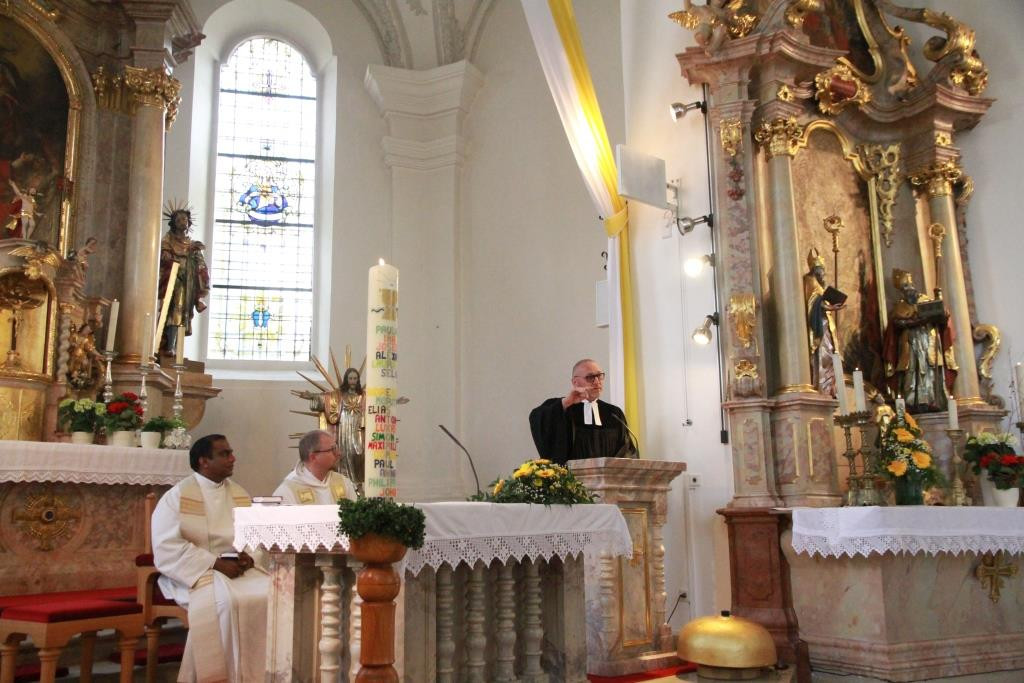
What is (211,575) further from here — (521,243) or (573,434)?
(521,243)

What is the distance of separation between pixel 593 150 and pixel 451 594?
455 cm

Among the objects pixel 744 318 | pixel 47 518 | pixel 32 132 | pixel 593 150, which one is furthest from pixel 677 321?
pixel 32 132

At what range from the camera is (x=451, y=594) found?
4109mm

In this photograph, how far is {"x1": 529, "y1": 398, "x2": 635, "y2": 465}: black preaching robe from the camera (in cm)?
645

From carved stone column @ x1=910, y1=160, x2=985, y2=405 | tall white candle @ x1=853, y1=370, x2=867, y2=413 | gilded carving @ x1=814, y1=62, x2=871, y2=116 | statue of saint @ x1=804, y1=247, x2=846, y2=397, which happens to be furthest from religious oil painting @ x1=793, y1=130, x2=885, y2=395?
tall white candle @ x1=853, y1=370, x2=867, y2=413

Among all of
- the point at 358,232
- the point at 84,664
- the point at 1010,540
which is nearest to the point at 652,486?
the point at 1010,540

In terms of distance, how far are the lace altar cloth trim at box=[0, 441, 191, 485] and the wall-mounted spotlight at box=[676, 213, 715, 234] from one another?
4194mm

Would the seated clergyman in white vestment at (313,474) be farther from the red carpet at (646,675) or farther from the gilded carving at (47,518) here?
the gilded carving at (47,518)

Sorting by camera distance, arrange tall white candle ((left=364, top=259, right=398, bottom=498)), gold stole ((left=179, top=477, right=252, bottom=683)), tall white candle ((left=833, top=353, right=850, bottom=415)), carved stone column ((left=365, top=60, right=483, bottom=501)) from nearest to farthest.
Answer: tall white candle ((left=364, top=259, right=398, bottom=498)), gold stole ((left=179, top=477, right=252, bottom=683)), tall white candle ((left=833, top=353, right=850, bottom=415)), carved stone column ((left=365, top=60, right=483, bottom=501))

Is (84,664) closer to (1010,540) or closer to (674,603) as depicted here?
(674,603)

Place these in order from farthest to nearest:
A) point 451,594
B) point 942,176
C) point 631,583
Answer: point 942,176, point 631,583, point 451,594

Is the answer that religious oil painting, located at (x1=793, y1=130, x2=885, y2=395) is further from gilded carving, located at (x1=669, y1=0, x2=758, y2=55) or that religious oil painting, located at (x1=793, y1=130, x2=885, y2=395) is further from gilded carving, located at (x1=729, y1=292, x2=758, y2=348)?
gilded carving, located at (x1=669, y1=0, x2=758, y2=55)

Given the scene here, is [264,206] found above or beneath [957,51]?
beneath

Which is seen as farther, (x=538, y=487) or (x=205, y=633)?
(x=205, y=633)
